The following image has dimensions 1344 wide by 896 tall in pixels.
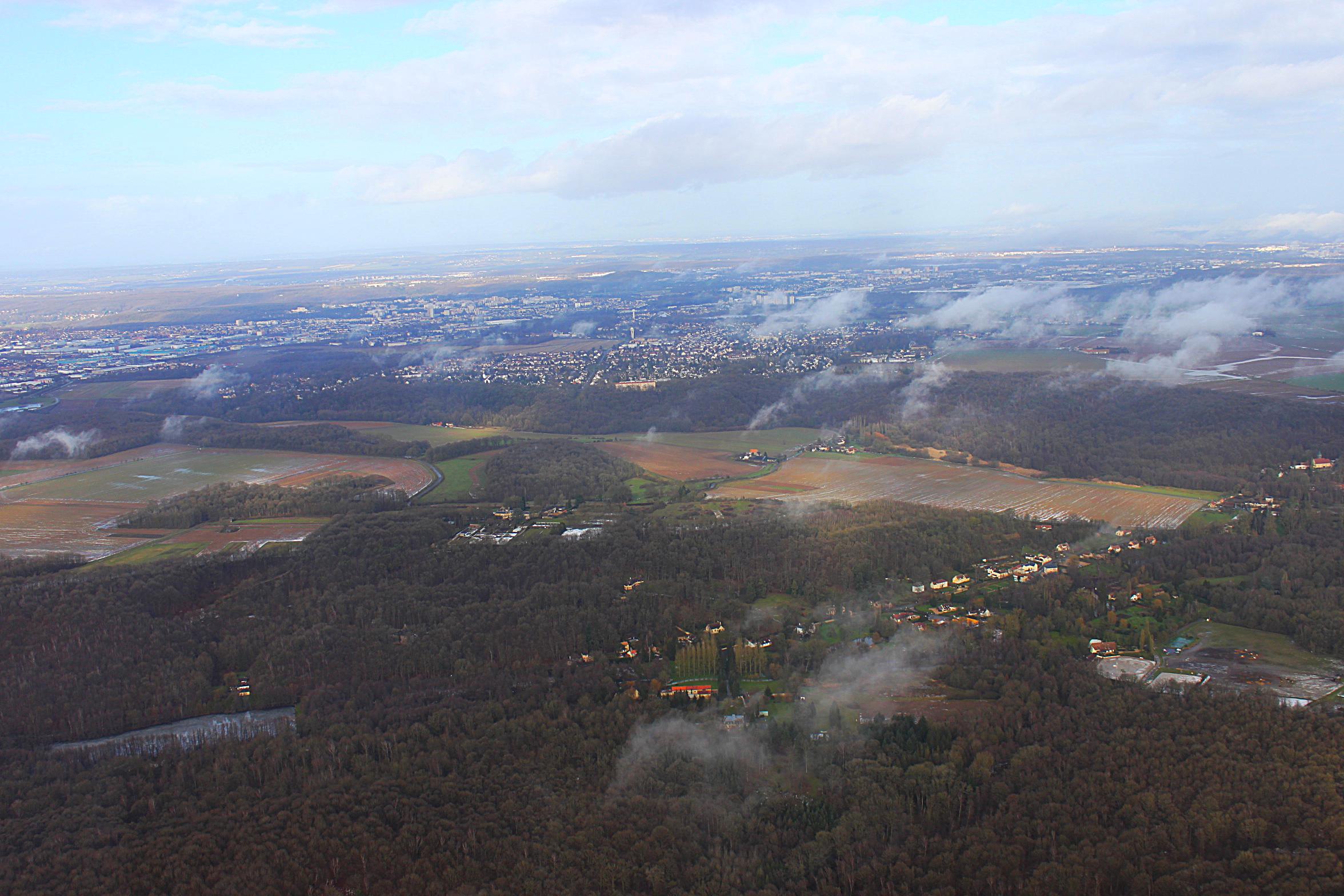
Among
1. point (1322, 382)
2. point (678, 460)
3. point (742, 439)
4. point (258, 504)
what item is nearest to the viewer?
point (258, 504)

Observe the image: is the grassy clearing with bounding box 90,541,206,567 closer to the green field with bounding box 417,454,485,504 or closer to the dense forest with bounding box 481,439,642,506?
the green field with bounding box 417,454,485,504

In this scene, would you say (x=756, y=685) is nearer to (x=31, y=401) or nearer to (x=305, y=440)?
(x=305, y=440)

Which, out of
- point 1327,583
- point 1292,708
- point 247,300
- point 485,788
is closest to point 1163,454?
point 1327,583

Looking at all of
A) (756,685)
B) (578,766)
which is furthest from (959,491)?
(578,766)

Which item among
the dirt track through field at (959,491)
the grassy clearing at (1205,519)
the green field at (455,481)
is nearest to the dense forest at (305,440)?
the green field at (455,481)

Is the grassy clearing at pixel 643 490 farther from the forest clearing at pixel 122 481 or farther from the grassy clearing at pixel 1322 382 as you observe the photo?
the grassy clearing at pixel 1322 382

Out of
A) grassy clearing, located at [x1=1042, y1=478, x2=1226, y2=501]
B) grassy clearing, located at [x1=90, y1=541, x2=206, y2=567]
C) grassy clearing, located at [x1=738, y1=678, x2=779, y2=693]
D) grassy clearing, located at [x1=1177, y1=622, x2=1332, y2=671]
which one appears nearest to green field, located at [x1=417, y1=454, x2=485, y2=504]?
grassy clearing, located at [x1=90, y1=541, x2=206, y2=567]

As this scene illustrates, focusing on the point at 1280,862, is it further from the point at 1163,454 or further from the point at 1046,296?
the point at 1046,296
